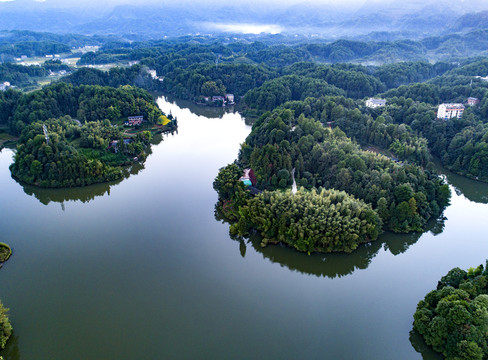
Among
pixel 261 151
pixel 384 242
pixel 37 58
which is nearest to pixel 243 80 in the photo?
pixel 261 151

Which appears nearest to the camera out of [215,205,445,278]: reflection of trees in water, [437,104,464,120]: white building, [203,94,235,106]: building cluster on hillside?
[215,205,445,278]: reflection of trees in water

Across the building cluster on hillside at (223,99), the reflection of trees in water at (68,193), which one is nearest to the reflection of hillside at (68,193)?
the reflection of trees in water at (68,193)

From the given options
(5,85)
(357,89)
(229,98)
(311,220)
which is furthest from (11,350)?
(5,85)

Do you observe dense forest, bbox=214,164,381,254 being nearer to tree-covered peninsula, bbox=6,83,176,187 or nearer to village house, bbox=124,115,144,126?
tree-covered peninsula, bbox=6,83,176,187

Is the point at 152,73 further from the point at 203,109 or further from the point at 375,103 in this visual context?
the point at 375,103

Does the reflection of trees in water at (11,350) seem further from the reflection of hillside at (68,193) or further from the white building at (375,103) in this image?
the white building at (375,103)

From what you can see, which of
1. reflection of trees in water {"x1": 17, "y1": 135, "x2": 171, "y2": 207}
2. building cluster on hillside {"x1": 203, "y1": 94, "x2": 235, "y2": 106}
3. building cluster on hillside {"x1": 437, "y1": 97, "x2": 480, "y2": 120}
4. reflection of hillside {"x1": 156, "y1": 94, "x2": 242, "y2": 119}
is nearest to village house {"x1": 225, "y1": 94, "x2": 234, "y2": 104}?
building cluster on hillside {"x1": 203, "y1": 94, "x2": 235, "y2": 106}
